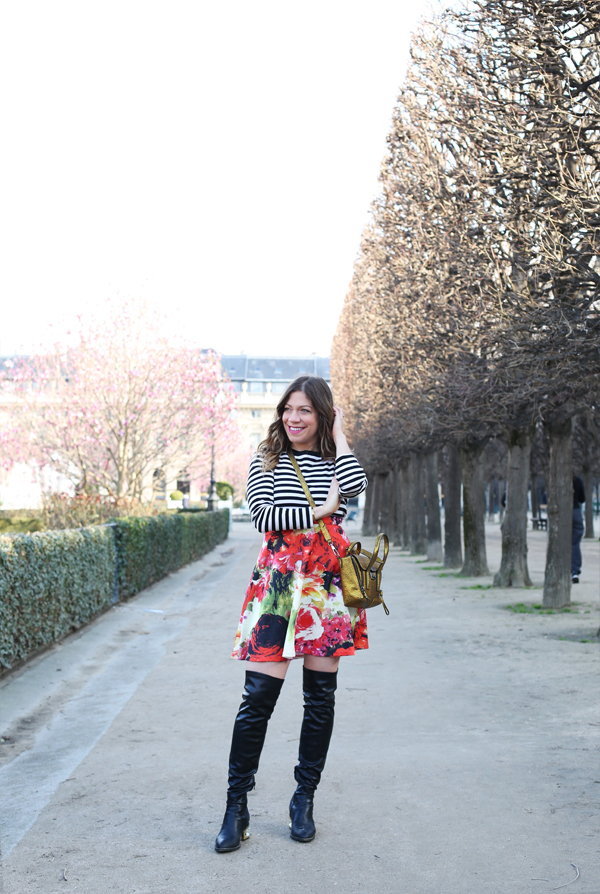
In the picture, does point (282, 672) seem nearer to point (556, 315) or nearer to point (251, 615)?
point (251, 615)

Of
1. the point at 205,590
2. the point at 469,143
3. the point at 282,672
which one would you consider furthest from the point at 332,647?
the point at 205,590

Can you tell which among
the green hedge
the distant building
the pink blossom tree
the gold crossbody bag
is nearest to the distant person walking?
the green hedge

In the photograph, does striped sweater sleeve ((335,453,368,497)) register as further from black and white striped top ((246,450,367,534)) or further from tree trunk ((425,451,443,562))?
tree trunk ((425,451,443,562))

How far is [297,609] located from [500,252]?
8.73 meters

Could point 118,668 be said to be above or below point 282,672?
below

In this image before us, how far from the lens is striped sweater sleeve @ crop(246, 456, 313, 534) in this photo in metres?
4.16

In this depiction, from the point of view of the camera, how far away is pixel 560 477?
13.1 metres

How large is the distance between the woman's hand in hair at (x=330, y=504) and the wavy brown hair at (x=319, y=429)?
6.9 inches

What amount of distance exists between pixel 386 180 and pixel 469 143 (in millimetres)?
6976

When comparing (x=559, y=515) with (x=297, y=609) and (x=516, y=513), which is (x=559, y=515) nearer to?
(x=516, y=513)

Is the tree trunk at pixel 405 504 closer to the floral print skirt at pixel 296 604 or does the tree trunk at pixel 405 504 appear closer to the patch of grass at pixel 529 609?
the patch of grass at pixel 529 609

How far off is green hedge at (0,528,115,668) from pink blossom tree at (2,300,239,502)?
13.6m

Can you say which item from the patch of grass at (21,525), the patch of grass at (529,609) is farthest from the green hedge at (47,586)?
the patch of grass at (21,525)

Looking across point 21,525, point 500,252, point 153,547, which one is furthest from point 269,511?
point 21,525
